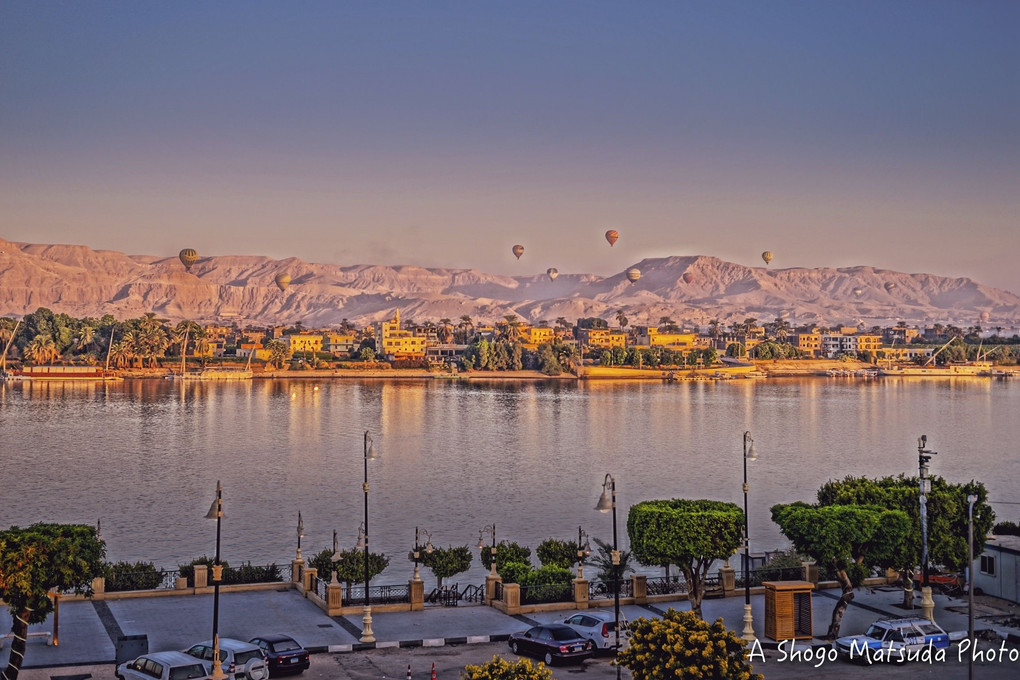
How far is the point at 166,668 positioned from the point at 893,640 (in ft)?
44.8

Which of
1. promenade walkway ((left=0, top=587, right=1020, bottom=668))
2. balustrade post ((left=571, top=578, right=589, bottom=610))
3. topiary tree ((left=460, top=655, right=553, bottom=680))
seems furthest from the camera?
balustrade post ((left=571, top=578, right=589, bottom=610))

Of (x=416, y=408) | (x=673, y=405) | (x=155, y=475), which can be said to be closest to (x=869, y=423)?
(x=673, y=405)

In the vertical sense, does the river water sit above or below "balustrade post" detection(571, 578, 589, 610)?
below

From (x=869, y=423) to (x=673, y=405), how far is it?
96.8 feet

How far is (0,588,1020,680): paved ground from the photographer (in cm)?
2181

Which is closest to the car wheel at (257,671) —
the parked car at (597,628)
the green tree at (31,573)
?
the green tree at (31,573)

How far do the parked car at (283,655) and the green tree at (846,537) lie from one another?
1115 centimetres

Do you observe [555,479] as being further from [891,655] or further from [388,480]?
[891,655]

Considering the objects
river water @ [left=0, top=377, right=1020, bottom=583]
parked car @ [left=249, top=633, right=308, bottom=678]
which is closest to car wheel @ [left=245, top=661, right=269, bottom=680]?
parked car @ [left=249, top=633, right=308, bottom=678]

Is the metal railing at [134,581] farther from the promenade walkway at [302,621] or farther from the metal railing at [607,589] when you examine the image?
the metal railing at [607,589]

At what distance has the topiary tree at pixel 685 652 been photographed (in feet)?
57.7

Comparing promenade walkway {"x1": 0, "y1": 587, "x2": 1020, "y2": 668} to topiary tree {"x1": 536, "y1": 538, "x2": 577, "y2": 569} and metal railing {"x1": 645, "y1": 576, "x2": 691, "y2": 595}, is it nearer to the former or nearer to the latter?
metal railing {"x1": 645, "y1": 576, "x2": 691, "y2": 595}

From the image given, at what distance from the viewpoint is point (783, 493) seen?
6238 cm

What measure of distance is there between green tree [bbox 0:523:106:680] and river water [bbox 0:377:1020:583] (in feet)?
55.7
